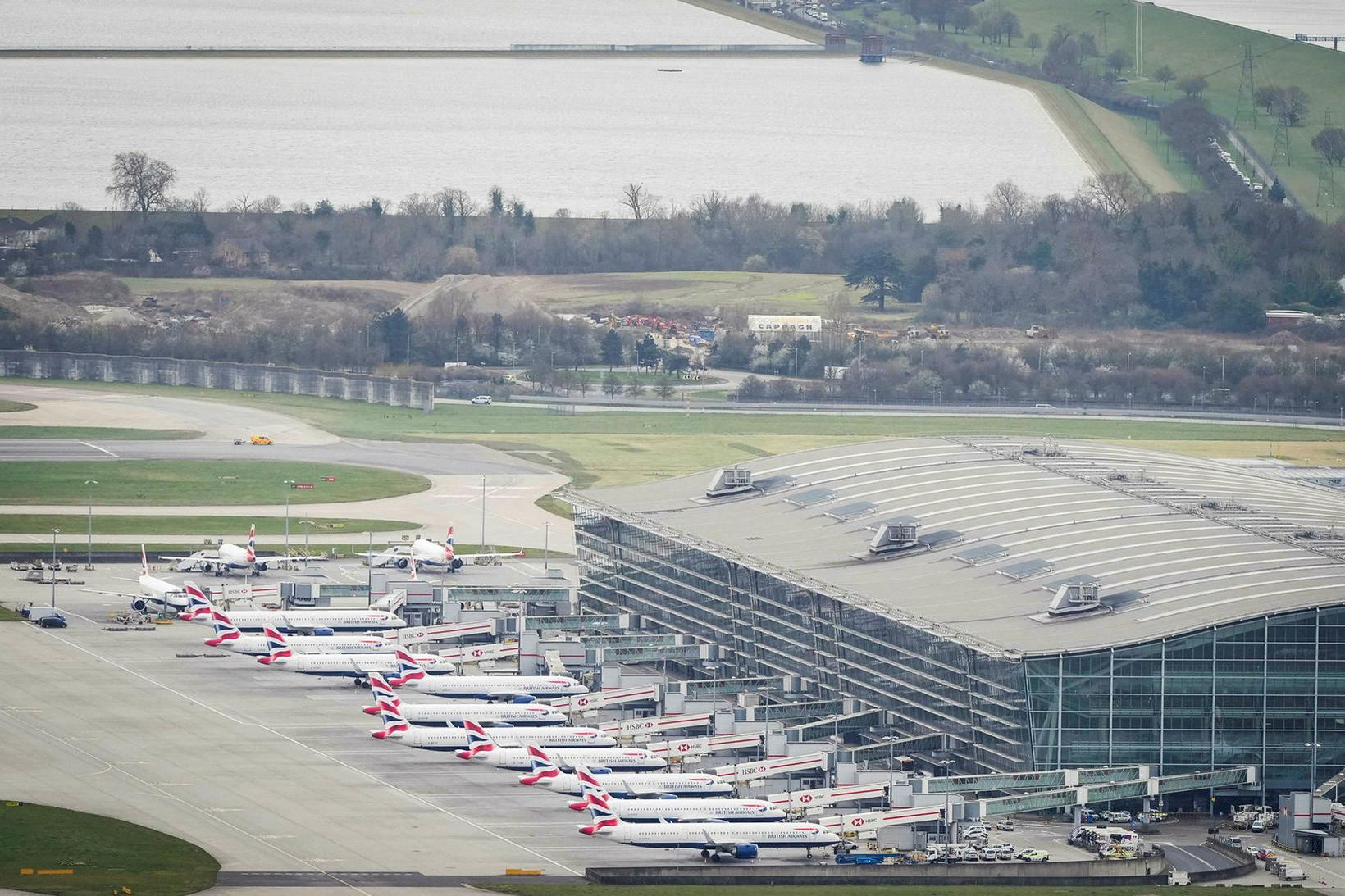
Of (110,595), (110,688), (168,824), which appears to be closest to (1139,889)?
(168,824)

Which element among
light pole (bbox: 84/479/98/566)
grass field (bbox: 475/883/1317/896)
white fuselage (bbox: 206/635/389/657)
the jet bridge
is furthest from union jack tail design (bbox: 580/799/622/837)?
light pole (bbox: 84/479/98/566)

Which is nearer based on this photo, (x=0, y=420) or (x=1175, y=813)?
(x=1175, y=813)

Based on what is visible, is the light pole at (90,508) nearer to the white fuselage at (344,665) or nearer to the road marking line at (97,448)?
the road marking line at (97,448)

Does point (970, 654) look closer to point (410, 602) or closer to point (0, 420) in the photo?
point (410, 602)

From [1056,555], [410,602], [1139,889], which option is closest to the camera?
[1139,889]

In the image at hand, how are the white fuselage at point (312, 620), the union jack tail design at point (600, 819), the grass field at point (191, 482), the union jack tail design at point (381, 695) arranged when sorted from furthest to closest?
the grass field at point (191, 482) < the white fuselage at point (312, 620) < the union jack tail design at point (381, 695) < the union jack tail design at point (600, 819)

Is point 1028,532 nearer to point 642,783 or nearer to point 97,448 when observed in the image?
point 642,783

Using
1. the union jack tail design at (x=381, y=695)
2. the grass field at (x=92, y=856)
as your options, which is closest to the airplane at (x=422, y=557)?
the union jack tail design at (x=381, y=695)
